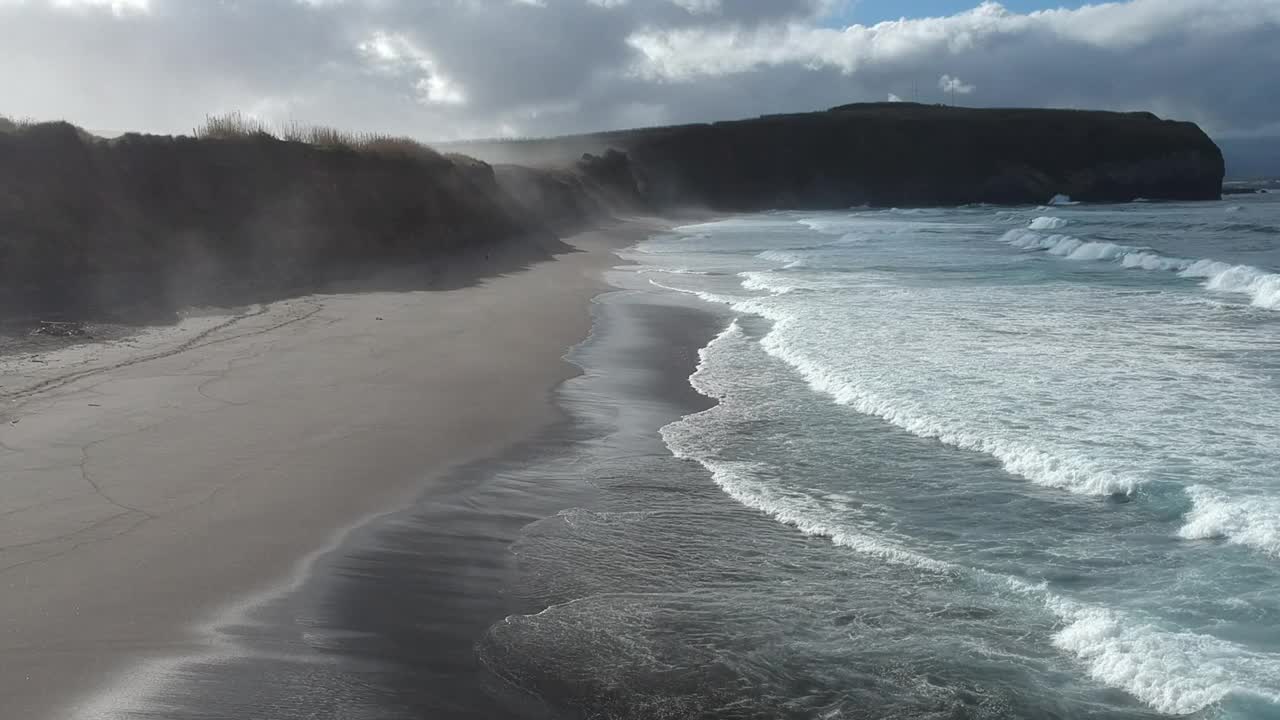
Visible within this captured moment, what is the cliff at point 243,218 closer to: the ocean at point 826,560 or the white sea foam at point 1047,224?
the ocean at point 826,560

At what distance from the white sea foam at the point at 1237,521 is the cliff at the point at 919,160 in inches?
3251

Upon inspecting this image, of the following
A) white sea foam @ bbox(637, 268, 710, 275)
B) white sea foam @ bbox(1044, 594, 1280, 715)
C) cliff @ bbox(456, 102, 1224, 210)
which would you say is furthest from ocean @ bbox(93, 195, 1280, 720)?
cliff @ bbox(456, 102, 1224, 210)

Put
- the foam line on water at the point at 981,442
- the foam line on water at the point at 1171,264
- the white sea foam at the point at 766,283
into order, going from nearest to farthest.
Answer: the foam line on water at the point at 981,442, the foam line on water at the point at 1171,264, the white sea foam at the point at 766,283

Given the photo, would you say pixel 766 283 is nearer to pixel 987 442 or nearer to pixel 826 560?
pixel 987 442

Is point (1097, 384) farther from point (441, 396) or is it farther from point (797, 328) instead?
point (441, 396)

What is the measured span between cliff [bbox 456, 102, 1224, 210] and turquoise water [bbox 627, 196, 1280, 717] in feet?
248

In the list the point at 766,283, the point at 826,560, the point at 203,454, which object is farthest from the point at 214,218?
the point at 826,560

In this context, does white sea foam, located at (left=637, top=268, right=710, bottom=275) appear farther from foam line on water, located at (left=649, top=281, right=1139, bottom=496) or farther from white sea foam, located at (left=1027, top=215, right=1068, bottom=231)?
white sea foam, located at (left=1027, top=215, right=1068, bottom=231)

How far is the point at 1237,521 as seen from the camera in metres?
6.25

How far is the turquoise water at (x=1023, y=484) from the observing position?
469 centimetres

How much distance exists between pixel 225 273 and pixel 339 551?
1351 centimetres

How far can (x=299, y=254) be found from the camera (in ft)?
66.9

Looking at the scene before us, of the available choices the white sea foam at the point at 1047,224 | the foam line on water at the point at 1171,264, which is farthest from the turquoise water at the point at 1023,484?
the white sea foam at the point at 1047,224

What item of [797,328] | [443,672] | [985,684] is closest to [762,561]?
[985,684]
